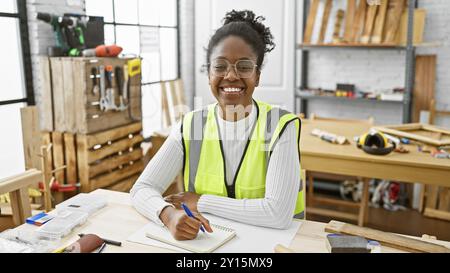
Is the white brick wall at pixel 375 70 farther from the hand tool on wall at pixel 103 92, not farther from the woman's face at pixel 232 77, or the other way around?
the woman's face at pixel 232 77

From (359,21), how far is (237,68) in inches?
123

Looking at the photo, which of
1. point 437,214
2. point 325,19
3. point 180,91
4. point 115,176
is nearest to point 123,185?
point 115,176

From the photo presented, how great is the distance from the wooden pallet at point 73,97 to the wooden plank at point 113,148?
14cm

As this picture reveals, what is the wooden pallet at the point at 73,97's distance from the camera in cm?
274

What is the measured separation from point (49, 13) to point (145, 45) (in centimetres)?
143

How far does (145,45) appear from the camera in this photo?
4.29 metres

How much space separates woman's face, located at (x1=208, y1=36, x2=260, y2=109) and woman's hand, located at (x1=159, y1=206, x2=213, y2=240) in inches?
18.5

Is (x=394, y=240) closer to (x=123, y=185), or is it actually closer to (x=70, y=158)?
(x=70, y=158)

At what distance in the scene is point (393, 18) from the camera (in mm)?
4102

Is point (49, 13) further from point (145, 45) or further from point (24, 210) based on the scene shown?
point (24, 210)

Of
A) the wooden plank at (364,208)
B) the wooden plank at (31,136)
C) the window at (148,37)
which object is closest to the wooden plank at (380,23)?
the wooden plank at (364,208)

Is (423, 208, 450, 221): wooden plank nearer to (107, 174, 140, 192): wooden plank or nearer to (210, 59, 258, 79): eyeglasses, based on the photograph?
(107, 174, 140, 192): wooden plank

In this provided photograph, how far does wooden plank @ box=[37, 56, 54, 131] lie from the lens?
2797 mm
